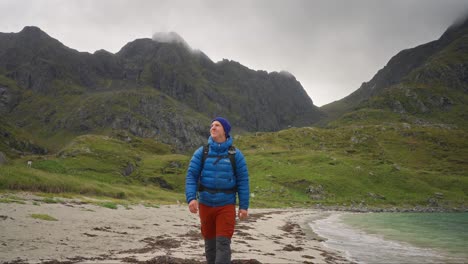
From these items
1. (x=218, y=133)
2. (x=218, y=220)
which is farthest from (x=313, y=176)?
(x=218, y=220)

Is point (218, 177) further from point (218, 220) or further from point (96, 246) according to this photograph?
point (96, 246)

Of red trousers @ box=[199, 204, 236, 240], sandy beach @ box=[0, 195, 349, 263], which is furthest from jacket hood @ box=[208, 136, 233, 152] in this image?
sandy beach @ box=[0, 195, 349, 263]

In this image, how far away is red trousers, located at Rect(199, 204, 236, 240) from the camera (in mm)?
9469

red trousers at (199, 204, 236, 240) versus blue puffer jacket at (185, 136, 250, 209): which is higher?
blue puffer jacket at (185, 136, 250, 209)

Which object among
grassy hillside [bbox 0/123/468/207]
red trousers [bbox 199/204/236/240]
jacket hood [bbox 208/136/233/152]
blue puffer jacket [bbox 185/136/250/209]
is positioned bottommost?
grassy hillside [bbox 0/123/468/207]

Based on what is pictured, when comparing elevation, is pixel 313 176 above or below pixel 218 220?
below

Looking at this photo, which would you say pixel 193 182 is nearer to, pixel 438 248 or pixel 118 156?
pixel 438 248

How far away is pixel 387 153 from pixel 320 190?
93449 millimetres

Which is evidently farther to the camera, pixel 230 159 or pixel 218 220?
pixel 230 159

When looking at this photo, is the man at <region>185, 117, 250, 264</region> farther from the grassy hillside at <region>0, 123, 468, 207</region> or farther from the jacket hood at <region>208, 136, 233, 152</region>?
the grassy hillside at <region>0, 123, 468, 207</region>

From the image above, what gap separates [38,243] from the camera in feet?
45.3

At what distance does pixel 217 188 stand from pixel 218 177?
1.01 feet

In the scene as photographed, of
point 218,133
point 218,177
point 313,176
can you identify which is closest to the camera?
point 218,177

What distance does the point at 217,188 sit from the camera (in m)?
9.63
